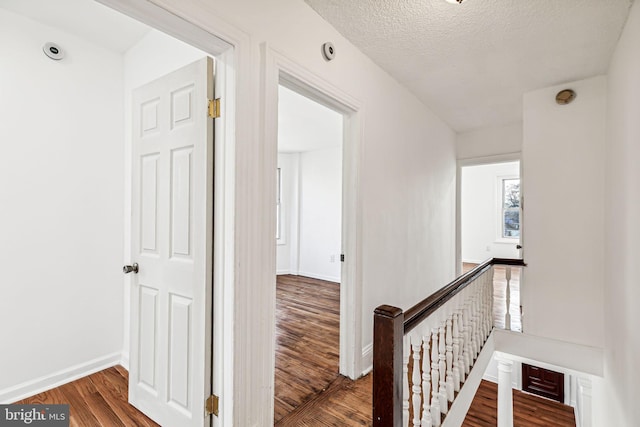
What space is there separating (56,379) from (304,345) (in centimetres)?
184

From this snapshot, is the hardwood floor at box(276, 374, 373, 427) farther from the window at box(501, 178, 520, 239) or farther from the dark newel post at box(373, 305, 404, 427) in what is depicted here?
the window at box(501, 178, 520, 239)

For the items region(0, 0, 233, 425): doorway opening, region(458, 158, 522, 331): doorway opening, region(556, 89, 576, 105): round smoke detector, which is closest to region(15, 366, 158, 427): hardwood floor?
region(0, 0, 233, 425): doorway opening

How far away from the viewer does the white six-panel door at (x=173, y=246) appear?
1435 mm

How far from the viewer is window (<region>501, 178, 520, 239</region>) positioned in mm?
7492

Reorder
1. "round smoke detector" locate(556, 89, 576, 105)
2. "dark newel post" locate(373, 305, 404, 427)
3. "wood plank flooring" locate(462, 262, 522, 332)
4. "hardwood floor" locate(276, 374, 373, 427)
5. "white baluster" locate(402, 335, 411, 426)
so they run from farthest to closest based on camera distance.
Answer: "wood plank flooring" locate(462, 262, 522, 332) → "round smoke detector" locate(556, 89, 576, 105) → "hardwood floor" locate(276, 374, 373, 427) → "white baluster" locate(402, 335, 411, 426) → "dark newel post" locate(373, 305, 404, 427)

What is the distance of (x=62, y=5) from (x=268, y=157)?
1749mm

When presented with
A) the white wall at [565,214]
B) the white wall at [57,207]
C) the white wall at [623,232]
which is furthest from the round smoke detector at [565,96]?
the white wall at [57,207]

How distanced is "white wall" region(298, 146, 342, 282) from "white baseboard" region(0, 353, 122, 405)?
3.71 metres

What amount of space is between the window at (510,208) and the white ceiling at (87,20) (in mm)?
8312

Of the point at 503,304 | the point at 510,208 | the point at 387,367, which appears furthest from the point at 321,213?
the point at 510,208

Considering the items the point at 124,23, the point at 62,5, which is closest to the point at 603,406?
the point at 124,23

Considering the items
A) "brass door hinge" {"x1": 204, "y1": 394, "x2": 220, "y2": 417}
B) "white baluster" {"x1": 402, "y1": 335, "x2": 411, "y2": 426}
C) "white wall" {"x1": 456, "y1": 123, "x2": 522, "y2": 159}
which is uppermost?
"white wall" {"x1": 456, "y1": 123, "x2": 522, "y2": 159}

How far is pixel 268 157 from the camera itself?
151 cm

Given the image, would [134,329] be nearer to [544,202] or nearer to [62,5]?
[62,5]
